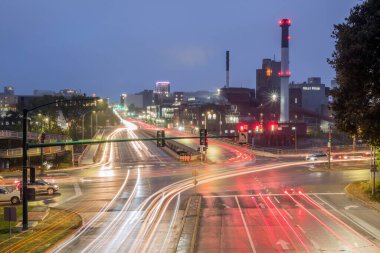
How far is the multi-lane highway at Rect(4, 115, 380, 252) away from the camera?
2439cm

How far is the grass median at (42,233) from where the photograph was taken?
2367 cm

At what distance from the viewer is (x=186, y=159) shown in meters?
72.5

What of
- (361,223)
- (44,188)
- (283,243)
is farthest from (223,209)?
(44,188)

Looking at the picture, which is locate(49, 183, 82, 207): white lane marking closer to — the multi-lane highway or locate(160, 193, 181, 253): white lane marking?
the multi-lane highway

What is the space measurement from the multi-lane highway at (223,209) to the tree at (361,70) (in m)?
6.85

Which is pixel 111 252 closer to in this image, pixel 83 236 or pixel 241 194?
pixel 83 236

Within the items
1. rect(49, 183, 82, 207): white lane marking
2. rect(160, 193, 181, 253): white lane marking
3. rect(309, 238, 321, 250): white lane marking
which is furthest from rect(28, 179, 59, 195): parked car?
rect(309, 238, 321, 250): white lane marking

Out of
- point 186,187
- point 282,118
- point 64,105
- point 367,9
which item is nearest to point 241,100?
point 282,118

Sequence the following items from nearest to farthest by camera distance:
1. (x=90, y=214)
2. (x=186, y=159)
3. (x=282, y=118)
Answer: (x=90, y=214), (x=186, y=159), (x=282, y=118)

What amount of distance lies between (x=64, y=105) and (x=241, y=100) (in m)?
95.0

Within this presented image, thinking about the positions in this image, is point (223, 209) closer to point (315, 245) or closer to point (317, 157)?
point (315, 245)

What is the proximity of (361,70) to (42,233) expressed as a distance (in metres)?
23.3

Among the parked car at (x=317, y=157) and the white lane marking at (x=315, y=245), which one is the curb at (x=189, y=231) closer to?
the white lane marking at (x=315, y=245)

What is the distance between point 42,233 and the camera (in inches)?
1061
